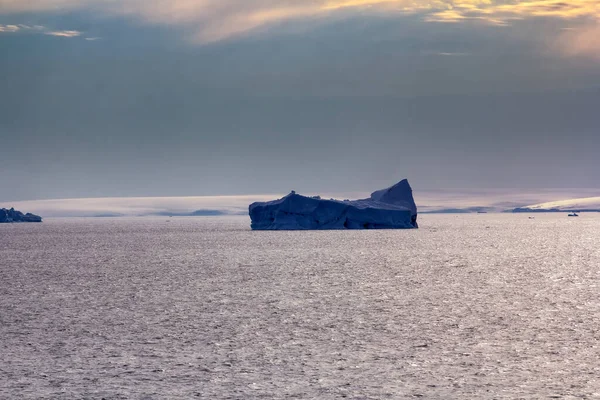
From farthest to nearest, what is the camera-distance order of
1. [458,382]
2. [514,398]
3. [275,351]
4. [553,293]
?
[553,293]
[275,351]
[458,382]
[514,398]

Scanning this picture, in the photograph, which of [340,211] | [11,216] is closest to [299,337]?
[340,211]

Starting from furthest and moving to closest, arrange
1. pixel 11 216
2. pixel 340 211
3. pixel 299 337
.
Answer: pixel 11 216
pixel 340 211
pixel 299 337

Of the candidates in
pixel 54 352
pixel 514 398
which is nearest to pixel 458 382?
pixel 514 398

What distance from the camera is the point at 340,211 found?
88.1 meters

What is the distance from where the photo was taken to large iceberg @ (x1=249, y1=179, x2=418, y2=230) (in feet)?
284

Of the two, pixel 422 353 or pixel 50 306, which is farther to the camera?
pixel 50 306

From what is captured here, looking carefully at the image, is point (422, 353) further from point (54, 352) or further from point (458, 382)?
point (54, 352)

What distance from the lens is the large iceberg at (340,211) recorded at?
8662 cm

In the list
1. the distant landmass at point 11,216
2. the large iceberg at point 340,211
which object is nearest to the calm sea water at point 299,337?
the large iceberg at point 340,211

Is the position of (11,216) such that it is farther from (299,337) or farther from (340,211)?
(299,337)

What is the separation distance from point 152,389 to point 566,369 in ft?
22.9

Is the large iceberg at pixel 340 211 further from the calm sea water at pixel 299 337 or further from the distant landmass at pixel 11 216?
the distant landmass at pixel 11 216

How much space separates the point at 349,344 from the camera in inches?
666

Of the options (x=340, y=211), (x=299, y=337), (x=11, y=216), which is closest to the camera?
(x=299, y=337)
